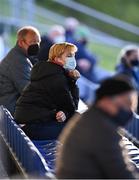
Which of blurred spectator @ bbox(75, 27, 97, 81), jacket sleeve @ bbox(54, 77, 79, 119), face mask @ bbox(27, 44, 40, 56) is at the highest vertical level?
face mask @ bbox(27, 44, 40, 56)

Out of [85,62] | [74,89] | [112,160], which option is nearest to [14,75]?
[74,89]

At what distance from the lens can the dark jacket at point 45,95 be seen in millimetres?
6953

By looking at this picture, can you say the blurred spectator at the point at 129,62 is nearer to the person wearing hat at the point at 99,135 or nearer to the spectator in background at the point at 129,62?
the spectator in background at the point at 129,62

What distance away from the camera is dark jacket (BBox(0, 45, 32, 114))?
7.65m

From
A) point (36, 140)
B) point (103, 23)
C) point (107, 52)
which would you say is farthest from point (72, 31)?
point (103, 23)

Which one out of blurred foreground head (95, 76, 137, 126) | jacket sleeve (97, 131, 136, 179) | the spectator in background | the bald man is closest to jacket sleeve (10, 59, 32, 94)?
the bald man

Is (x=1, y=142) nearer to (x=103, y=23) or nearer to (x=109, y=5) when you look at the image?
(x=103, y=23)

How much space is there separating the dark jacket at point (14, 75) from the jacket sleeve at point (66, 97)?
25.8 inches

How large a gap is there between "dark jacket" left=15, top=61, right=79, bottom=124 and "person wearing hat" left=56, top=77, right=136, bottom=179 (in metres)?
2.15

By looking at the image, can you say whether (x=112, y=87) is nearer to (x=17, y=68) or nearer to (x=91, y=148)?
(x=91, y=148)

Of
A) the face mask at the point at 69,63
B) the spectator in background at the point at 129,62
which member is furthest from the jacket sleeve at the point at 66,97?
the spectator in background at the point at 129,62

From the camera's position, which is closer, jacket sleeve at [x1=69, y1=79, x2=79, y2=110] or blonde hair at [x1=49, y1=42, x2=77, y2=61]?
blonde hair at [x1=49, y1=42, x2=77, y2=61]

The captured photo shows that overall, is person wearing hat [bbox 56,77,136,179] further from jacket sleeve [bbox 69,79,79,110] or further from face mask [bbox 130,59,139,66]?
face mask [bbox 130,59,139,66]

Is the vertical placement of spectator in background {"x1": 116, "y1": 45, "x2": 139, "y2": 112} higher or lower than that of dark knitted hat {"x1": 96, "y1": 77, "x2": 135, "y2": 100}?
lower
